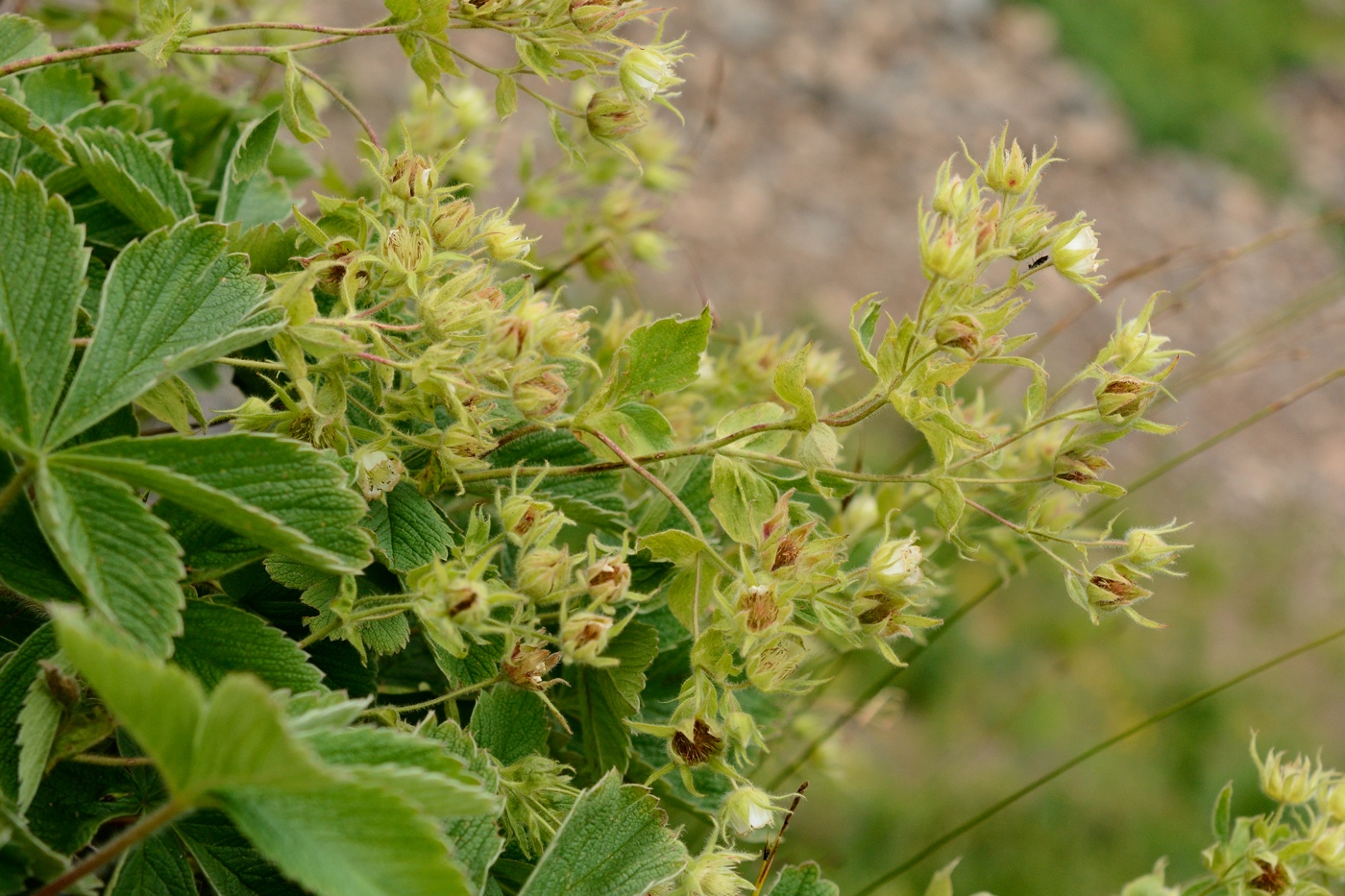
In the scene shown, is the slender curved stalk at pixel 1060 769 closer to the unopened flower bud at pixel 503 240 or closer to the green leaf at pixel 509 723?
the green leaf at pixel 509 723

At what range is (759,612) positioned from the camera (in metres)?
0.72

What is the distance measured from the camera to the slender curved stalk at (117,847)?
0.54 m

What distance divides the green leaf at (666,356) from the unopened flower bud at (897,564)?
0.59 ft

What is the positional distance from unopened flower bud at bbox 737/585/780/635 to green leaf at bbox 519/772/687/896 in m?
0.14

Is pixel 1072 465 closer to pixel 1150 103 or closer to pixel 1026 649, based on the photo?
pixel 1026 649

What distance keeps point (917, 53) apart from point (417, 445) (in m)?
7.29

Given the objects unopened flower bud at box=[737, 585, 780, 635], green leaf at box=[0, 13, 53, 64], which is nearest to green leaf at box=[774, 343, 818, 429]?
unopened flower bud at box=[737, 585, 780, 635]

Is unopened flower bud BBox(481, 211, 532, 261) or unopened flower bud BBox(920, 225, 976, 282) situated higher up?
unopened flower bud BBox(920, 225, 976, 282)

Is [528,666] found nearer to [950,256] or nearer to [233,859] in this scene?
[233,859]

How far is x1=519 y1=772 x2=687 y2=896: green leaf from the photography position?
73cm

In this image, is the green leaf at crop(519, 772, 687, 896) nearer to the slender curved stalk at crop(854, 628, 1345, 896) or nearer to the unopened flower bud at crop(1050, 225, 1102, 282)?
the slender curved stalk at crop(854, 628, 1345, 896)

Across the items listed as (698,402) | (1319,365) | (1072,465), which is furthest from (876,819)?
(1319,365)

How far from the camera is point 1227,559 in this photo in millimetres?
5238

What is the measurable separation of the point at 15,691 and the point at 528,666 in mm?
292
